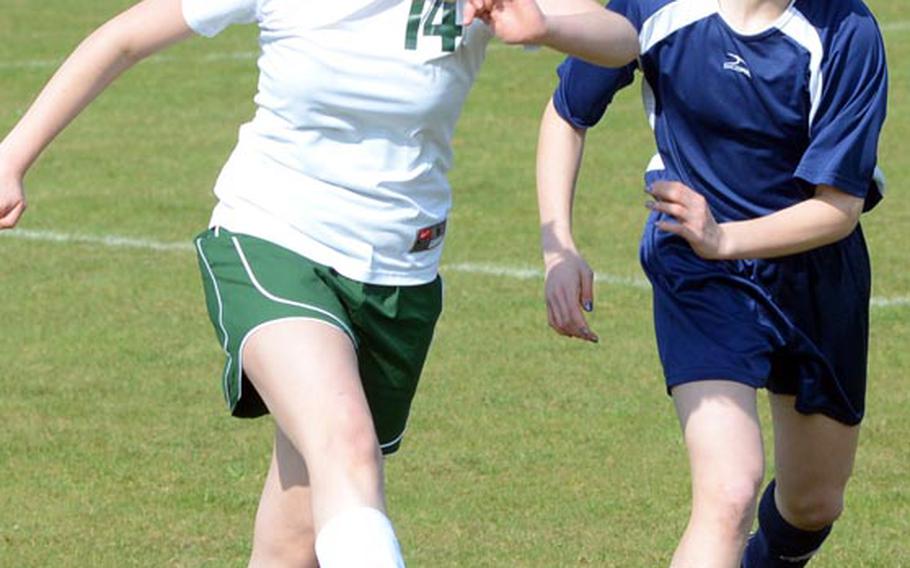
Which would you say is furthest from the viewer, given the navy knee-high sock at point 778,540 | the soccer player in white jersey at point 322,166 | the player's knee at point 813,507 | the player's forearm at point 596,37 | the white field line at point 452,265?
the white field line at point 452,265

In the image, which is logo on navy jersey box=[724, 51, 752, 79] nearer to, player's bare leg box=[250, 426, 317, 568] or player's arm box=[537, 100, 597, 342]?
player's arm box=[537, 100, 597, 342]

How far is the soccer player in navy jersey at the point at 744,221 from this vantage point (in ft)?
17.1

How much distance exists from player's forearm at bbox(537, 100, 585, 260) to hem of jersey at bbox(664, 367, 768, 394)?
1.33 ft

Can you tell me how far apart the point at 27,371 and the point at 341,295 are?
13.5 ft

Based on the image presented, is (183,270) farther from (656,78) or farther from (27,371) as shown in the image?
(656,78)

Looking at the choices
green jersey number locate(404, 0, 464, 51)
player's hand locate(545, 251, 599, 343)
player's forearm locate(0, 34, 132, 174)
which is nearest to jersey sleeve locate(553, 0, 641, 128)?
player's hand locate(545, 251, 599, 343)

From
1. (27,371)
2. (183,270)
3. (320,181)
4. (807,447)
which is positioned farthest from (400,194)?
(183,270)

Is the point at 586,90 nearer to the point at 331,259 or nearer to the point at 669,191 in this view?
the point at 669,191

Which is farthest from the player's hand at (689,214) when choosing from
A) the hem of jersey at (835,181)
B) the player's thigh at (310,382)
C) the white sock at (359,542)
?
the white sock at (359,542)

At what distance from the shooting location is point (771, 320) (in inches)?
217

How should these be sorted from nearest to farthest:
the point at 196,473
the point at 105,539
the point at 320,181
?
the point at 320,181, the point at 105,539, the point at 196,473

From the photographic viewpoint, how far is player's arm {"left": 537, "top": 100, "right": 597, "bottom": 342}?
5.43 metres

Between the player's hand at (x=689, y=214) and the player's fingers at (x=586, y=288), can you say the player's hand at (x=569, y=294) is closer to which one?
the player's fingers at (x=586, y=288)

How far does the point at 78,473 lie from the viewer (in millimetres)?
7703
